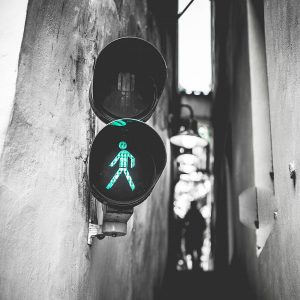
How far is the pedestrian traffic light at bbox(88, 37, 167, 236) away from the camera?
3369 mm

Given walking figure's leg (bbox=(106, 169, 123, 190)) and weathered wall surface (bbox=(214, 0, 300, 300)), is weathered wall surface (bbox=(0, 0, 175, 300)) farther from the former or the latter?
weathered wall surface (bbox=(214, 0, 300, 300))

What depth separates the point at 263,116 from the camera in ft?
23.9

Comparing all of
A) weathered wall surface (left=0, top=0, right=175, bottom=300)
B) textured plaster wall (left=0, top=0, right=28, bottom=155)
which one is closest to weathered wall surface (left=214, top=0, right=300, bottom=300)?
weathered wall surface (left=0, top=0, right=175, bottom=300)

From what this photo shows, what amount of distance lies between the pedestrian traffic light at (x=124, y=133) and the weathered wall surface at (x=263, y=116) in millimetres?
1466

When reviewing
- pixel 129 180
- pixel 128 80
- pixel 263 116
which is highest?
pixel 263 116

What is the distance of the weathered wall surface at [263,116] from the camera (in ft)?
14.7

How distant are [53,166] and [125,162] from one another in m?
0.69

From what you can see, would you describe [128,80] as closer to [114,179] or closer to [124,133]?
[124,133]

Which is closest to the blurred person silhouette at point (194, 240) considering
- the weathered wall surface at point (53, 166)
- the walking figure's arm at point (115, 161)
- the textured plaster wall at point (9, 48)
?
the weathered wall surface at point (53, 166)

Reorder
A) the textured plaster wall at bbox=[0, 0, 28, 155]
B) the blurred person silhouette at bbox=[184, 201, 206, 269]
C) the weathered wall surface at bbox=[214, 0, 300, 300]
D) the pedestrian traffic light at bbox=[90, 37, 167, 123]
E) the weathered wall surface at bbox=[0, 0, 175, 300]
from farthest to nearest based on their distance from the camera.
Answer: the blurred person silhouette at bbox=[184, 201, 206, 269] < the weathered wall surface at bbox=[214, 0, 300, 300] < the pedestrian traffic light at bbox=[90, 37, 167, 123] < the textured plaster wall at bbox=[0, 0, 28, 155] < the weathered wall surface at bbox=[0, 0, 175, 300]

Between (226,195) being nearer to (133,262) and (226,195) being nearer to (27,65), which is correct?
(133,262)

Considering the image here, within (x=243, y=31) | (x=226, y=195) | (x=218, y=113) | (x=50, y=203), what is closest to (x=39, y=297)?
(x=50, y=203)

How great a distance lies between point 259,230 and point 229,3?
242 inches

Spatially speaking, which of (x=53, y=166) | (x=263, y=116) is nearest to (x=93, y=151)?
(x=53, y=166)
